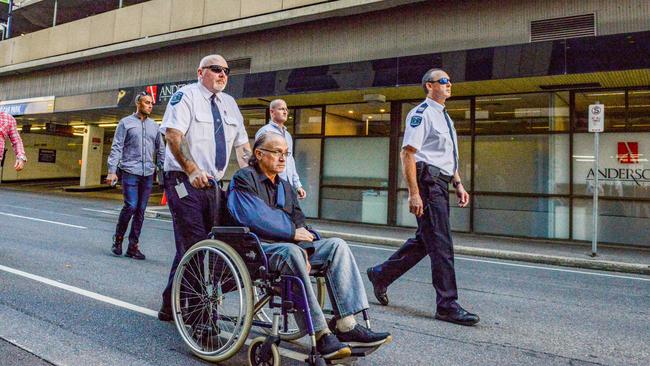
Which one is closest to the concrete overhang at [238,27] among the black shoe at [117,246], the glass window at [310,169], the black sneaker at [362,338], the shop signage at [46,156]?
the glass window at [310,169]

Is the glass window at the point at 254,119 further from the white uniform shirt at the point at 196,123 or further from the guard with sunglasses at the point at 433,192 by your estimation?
the white uniform shirt at the point at 196,123

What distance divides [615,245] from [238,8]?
43.3 feet

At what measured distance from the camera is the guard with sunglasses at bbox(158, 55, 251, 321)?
331cm

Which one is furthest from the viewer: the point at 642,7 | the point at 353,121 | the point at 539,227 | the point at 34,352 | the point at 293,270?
the point at 353,121

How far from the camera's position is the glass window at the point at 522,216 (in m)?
11.3

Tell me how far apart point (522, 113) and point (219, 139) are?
1027cm

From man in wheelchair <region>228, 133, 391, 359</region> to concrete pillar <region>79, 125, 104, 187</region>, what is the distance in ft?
83.4

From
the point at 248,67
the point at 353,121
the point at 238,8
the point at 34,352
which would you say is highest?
the point at 238,8

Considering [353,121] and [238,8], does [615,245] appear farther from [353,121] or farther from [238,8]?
[238,8]

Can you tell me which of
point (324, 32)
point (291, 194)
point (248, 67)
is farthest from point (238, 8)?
point (291, 194)

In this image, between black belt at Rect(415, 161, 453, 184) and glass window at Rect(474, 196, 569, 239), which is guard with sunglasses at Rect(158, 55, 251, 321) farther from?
glass window at Rect(474, 196, 569, 239)

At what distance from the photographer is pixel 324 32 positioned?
1453 cm

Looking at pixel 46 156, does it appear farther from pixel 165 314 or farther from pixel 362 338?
pixel 362 338

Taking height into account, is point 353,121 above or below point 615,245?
above
